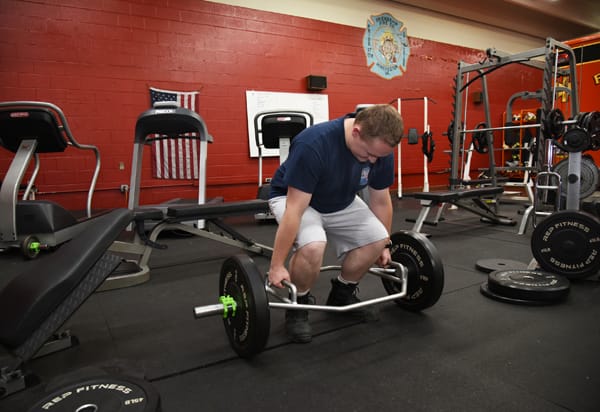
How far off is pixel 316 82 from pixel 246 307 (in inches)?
178

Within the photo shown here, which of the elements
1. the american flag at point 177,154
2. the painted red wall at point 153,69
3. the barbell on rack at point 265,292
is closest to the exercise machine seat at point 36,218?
the painted red wall at point 153,69

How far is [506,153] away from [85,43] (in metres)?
7.38

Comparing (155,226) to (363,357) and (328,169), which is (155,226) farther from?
(363,357)

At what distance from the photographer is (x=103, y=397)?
2.86 ft

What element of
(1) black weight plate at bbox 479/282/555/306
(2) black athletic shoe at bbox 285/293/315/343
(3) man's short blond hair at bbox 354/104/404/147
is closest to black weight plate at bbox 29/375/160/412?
(2) black athletic shoe at bbox 285/293/315/343

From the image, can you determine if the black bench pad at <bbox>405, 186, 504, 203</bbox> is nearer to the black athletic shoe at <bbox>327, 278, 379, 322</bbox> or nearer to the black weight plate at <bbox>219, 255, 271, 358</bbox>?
the black athletic shoe at <bbox>327, 278, 379, 322</bbox>

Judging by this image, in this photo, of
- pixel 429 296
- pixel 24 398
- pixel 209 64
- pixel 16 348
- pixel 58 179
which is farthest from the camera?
pixel 209 64

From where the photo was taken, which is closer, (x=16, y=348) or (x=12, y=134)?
(x=16, y=348)

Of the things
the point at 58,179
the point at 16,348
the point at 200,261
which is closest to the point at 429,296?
the point at 16,348

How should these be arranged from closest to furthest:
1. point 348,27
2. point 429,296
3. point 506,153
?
point 429,296, point 348,27, point 506,153

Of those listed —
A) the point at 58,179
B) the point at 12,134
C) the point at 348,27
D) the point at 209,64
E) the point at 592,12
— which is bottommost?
the point at 58,179

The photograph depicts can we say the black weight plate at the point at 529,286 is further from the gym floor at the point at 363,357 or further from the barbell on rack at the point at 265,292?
the barbell on rack at the point at 265,292

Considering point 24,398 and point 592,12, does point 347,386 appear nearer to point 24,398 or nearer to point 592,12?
point 24,398

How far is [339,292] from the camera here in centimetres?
174
